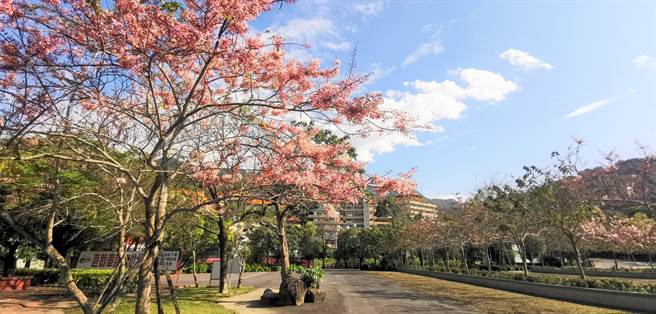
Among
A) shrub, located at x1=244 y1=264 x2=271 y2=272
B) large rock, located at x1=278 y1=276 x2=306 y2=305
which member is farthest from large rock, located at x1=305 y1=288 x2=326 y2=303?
shrub, located at x1=244 y1=264 x2=271 y2=272

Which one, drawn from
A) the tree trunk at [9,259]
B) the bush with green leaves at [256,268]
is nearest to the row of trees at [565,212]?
the bush with green leaves at [256,268]

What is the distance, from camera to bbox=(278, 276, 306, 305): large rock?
43.5 ft

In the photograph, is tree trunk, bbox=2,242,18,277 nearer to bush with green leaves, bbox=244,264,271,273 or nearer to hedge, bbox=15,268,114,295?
hedge, bbox=15,268,114,295

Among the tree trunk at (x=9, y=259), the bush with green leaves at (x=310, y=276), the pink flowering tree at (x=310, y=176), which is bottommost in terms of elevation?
the bush with green leaves at (x=310, y=276)

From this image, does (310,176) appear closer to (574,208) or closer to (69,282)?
(69,282)

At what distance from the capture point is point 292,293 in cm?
1328

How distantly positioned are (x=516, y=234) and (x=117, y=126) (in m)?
21.3

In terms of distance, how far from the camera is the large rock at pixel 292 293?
1327cm

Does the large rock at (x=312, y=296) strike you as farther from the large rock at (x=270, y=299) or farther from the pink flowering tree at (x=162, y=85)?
the pink flowering tree at (x=162, y=85)

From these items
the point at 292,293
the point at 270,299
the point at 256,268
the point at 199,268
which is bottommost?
the point at 256,268

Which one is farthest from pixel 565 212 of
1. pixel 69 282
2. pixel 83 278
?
pixel 83 278

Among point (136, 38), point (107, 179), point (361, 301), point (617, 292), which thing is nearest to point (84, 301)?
point (136, 38)

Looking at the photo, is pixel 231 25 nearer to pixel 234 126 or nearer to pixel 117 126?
pixel 234 126

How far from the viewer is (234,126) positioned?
7008 mm
